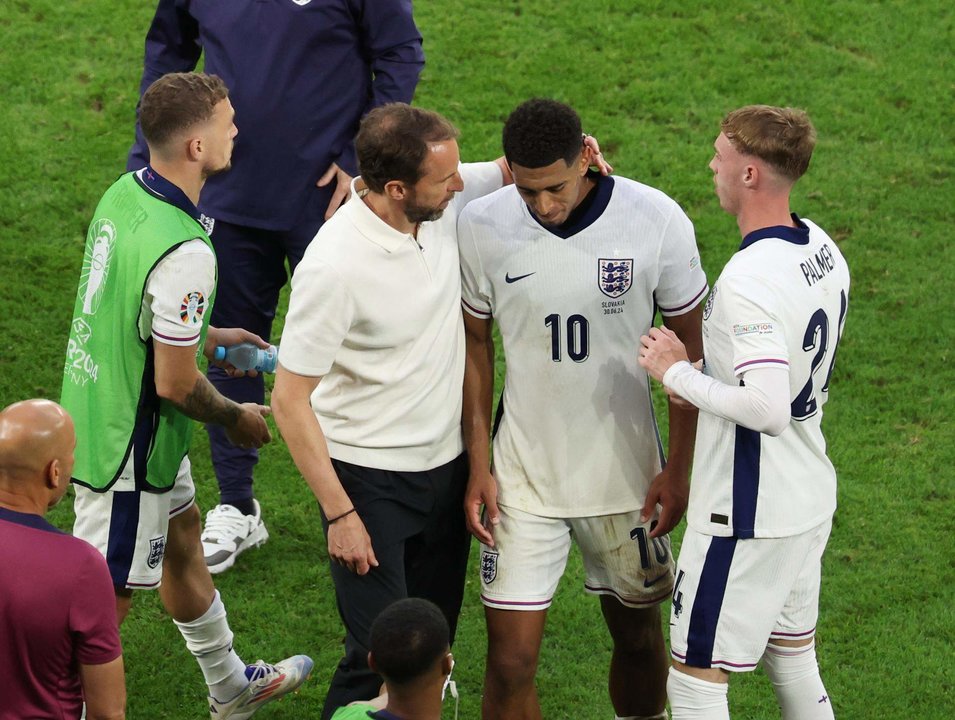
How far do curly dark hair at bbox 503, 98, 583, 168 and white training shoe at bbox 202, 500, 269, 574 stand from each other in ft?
8.03

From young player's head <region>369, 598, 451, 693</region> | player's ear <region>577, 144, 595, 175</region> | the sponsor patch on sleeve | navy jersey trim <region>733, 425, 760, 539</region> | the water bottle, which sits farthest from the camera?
the water bottle

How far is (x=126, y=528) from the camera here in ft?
13.6

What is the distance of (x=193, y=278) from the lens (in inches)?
154

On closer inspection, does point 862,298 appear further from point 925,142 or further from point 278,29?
point 278,29

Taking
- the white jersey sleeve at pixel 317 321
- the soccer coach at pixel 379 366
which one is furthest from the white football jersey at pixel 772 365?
the white jersey sleeve at pixel 317 321

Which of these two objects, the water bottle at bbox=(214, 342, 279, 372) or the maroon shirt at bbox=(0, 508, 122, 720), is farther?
the water bottle at bbox=(214, 342, 279, 372)

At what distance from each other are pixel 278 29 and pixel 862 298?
12.1ft

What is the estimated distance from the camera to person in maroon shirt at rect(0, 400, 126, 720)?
3.04 metres

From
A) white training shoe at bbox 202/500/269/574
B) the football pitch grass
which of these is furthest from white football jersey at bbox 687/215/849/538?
white training shoe at bbox 202/500/269/574

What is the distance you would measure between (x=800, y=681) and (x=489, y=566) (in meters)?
0.96

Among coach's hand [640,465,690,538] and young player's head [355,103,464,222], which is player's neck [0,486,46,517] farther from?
coach's hand [640,465,690,538]

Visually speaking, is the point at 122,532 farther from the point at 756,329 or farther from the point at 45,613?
the point at 756,329


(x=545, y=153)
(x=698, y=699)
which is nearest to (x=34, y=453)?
(x=545, y=153)

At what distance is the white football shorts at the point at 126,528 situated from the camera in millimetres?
4113
